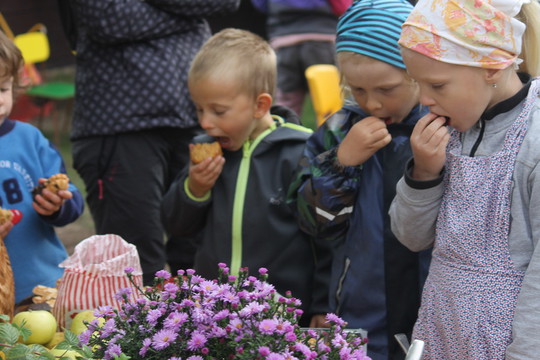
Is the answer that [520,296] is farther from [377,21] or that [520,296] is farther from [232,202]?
[232,202]

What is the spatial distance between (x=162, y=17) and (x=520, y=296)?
2.16 meters

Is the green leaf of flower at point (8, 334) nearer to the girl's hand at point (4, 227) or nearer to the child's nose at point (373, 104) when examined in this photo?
the girl's hand at point (4, 227)

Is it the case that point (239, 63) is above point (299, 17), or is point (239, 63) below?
above

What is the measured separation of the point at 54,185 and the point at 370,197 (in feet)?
3.39

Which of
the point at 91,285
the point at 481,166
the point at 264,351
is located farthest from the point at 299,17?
the point at 264,351

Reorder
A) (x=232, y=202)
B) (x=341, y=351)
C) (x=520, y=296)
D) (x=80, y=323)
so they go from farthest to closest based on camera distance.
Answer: (x=232, y=202)
(x=80, y=323)
(x=520, y=296)
(x=341, y=351)

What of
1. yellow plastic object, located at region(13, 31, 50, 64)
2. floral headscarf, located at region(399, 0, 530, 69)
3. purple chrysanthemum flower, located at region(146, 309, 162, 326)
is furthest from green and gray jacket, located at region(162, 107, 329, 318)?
yellow plastic object, located at region(13, 31, 50, 64)

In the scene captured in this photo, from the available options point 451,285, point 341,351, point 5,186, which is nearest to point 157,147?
point 5,186

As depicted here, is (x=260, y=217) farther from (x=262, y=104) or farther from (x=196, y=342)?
(x=196, y=342)

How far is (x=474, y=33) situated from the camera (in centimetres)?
179

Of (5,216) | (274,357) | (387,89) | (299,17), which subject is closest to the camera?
(274,357)

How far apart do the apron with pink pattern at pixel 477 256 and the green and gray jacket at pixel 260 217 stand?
73 cm

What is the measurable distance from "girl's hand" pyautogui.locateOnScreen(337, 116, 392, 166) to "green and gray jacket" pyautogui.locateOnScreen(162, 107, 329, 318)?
1.47ft

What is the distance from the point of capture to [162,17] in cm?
341
